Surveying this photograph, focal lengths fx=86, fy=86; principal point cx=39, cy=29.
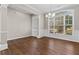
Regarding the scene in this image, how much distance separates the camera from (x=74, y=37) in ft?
7.19

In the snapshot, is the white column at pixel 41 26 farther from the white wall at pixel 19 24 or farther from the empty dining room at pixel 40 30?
the white wall at pixel 19 24

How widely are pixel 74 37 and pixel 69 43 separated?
8.1 inches

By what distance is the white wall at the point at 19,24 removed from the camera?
6.01ft

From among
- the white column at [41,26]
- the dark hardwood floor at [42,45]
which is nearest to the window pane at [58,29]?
the dark hardwood floor at [42,45]

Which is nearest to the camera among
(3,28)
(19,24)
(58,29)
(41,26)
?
A: (3,28)

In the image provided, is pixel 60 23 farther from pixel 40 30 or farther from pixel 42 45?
pixel 42 45

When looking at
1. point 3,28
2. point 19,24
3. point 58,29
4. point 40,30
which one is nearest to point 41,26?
point 40,30

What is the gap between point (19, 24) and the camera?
1.93m

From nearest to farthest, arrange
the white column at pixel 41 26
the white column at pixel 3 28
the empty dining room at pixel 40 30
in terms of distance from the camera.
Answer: the white column at pixel 3 28 < the empty dining room at pixel 40 30 < the white column at pixel 41 26

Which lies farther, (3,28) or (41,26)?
(41,26)
